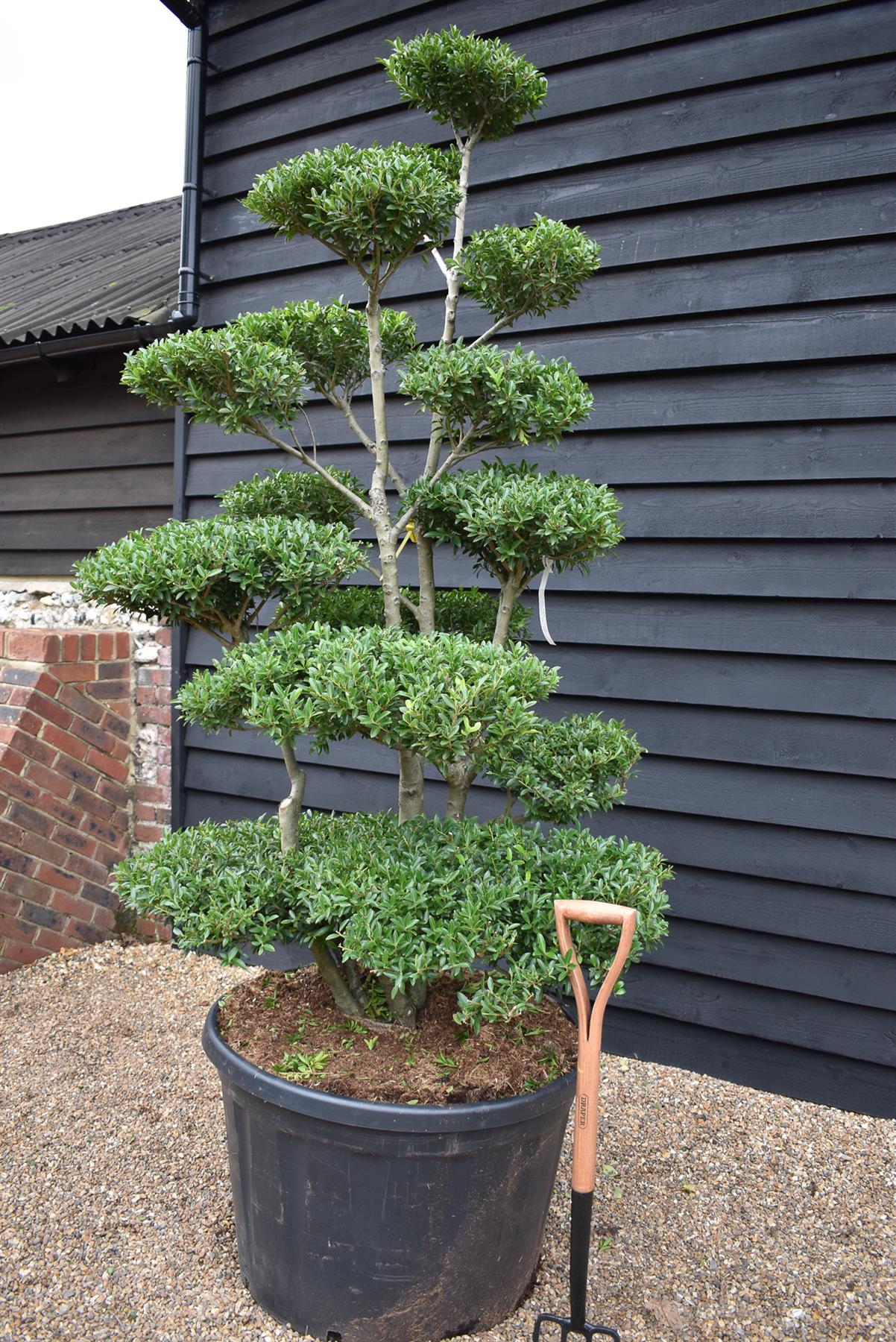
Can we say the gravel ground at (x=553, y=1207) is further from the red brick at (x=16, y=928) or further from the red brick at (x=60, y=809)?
the red brick at (x=60, y=809)

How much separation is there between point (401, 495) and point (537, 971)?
1.05m

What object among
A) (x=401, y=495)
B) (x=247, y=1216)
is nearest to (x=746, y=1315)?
(x=247, y=1216)

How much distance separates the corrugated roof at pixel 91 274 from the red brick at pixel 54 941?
2.35 metres

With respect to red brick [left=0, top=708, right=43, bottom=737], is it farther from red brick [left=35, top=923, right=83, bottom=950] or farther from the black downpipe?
the black downpipe

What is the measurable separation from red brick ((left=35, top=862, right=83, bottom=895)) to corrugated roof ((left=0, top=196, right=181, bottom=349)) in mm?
2111

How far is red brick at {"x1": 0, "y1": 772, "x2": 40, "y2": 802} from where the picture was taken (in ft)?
10.2

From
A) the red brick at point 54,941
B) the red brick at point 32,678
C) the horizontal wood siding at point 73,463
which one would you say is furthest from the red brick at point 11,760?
the horizontal wood siding at point 73,463

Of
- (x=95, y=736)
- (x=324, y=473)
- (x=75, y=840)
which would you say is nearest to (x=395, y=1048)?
(x=324, y=473)

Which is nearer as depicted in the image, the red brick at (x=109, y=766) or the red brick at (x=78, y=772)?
the red brick at (x=78, y=772)

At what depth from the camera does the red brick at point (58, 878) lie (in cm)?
326

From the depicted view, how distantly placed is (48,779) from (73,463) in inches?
59.3

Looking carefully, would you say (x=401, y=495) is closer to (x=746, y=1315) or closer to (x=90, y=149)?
(x=746, y=1315)

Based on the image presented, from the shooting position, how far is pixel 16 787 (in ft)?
10.3

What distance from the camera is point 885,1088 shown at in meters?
2.37
